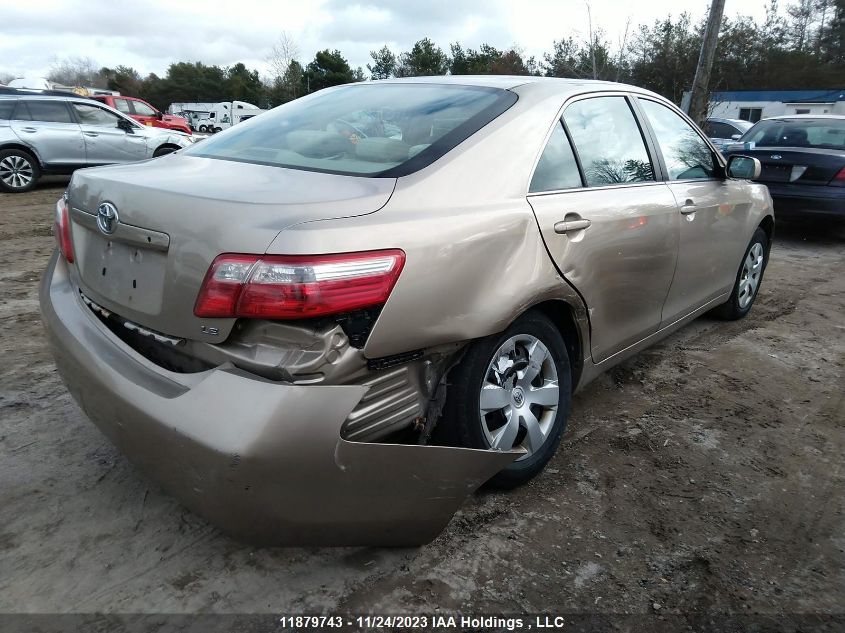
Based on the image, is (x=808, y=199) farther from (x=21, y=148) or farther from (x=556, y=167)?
(x=21, y=148)

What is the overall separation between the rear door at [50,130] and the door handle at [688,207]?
1069 cm

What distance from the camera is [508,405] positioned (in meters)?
2.38

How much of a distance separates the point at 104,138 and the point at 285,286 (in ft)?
37.7

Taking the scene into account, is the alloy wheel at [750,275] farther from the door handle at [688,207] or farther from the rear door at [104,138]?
the rear door at [104,138]

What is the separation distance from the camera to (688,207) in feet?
11.1

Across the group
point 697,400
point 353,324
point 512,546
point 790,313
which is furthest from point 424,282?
point 790,313

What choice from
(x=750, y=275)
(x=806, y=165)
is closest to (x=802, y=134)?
(x=806, y=165)

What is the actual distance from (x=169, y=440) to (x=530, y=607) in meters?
1.18

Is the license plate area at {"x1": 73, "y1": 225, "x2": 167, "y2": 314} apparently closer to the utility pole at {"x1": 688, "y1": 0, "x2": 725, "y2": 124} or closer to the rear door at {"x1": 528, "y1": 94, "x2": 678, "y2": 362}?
the rear door at {"x1": 528, "y1": 94, "x2": 678, "y2": 362}

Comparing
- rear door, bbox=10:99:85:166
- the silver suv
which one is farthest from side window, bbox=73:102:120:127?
rear door, bbox=10:99:85:166

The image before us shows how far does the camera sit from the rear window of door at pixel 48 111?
10.8 meters

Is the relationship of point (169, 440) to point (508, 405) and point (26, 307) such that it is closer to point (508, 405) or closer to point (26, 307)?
point (508, 405)

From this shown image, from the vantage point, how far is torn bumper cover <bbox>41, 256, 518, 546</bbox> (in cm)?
165

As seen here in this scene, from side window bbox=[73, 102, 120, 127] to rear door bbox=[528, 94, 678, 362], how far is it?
35.9 ft
